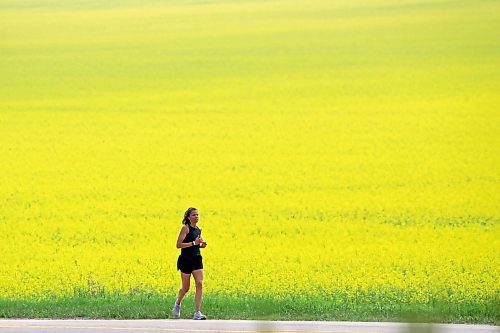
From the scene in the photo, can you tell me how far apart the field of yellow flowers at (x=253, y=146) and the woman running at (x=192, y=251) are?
127 cm

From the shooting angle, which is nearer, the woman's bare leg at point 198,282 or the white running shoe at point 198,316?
the woman's bare leg at point 198,282

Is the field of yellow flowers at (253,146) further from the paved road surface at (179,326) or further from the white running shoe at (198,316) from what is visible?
the paved road surface at (179,326)

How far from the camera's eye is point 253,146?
13445 mm

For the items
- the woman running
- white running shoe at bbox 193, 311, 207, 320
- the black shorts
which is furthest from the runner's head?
white running shoe at bbox 193, 311, 207, 320

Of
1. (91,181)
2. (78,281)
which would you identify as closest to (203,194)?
(91,181)

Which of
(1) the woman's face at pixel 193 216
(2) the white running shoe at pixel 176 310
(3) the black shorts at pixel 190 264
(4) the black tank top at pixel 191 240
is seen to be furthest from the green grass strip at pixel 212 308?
(1) the woman's face at pixel 193 216

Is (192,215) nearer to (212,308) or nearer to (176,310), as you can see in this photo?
(176,310)

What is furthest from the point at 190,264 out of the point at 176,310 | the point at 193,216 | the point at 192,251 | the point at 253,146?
the point at 253,146

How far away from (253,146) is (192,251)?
453cm

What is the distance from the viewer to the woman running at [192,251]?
8.89m

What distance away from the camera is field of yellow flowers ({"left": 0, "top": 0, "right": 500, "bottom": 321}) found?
11305 millimetres

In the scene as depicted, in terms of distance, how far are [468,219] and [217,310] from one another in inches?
137

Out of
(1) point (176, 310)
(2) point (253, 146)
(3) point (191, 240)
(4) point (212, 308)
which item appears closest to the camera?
(3) point (191, 240)

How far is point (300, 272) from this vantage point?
11133 mm
